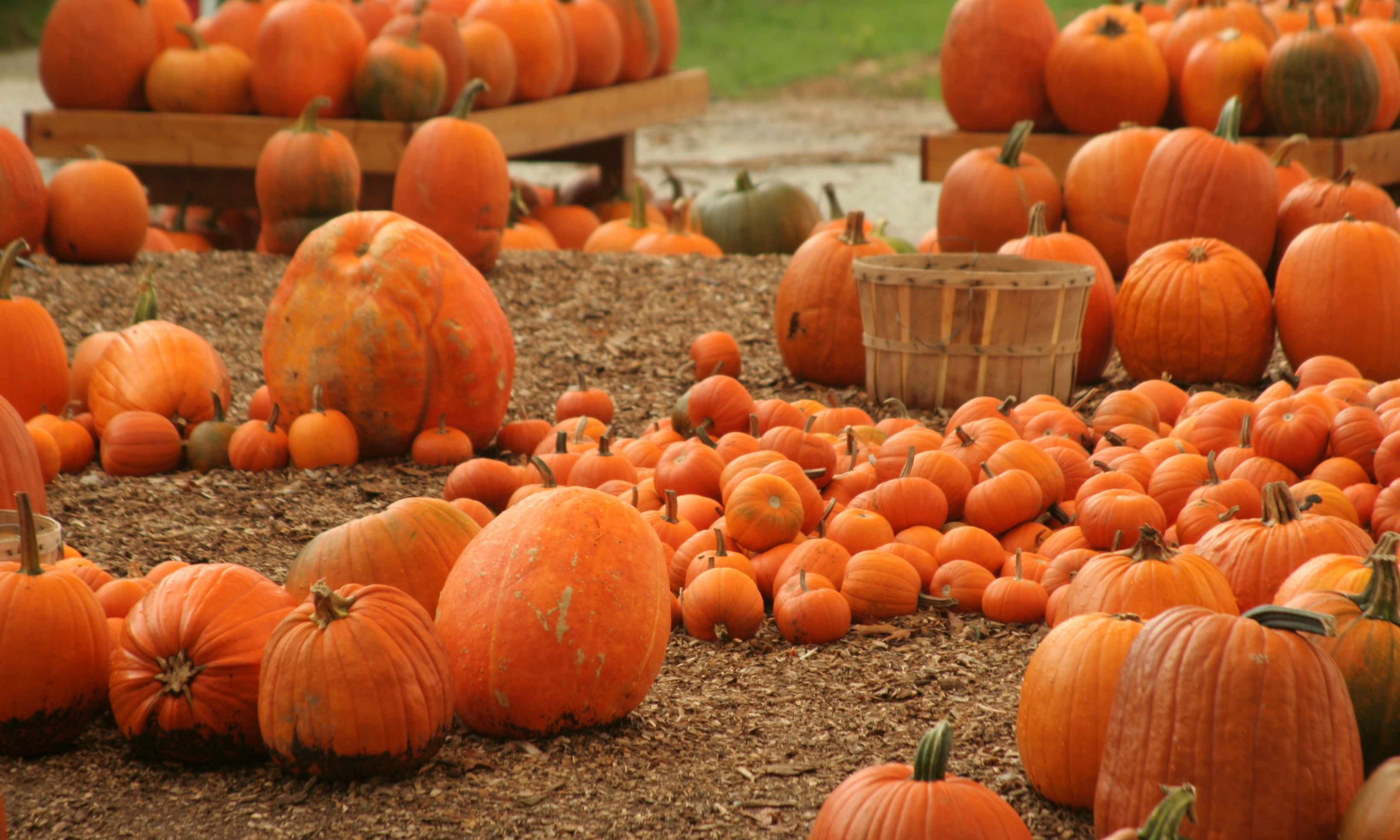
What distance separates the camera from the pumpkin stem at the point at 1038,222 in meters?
5.31

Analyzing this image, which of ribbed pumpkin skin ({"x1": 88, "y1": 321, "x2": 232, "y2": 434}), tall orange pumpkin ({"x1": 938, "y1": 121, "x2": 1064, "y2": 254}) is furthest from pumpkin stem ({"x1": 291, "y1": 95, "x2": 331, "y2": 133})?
tall orange pumpkin ({"x1": 938, "y1": 121, "x2": 1064, "y2": 254})

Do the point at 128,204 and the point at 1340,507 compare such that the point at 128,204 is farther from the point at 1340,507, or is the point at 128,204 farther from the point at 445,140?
the point at 1340,507

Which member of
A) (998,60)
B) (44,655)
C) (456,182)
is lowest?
(44,655)

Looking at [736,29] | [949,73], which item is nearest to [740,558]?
[949,73]

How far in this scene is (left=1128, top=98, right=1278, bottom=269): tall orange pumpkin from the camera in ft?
17.2

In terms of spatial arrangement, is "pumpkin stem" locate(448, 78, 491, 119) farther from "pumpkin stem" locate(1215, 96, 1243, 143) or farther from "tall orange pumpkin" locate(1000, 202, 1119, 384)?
"pumpkin stem" locate(1215, 96, 1243, 143)

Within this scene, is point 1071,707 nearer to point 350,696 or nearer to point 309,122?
point 350,696

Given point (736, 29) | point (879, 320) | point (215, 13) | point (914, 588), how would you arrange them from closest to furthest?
1. point (914, 588)
2. point (879, 320)
3. point (215, 13)
4. point (736, 29)

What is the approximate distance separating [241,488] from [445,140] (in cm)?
276

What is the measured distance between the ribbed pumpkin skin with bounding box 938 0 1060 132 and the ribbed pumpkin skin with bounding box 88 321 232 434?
4422 mm

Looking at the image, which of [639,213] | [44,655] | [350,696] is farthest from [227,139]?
[350,696]

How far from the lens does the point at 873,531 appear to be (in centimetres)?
323

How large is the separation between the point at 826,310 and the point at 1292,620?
342 centimetres

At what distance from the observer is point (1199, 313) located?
15.6 ft
